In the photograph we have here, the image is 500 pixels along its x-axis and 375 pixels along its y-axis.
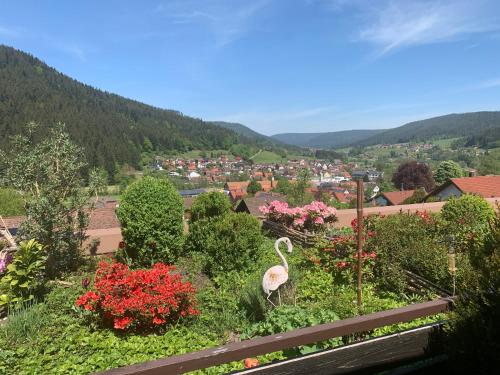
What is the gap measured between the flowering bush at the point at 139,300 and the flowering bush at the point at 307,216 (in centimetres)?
565

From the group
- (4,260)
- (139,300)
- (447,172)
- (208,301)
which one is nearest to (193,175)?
(447,172)

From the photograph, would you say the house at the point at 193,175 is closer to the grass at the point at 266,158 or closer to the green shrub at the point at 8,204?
the grass at the point at 266,158

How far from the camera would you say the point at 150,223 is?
325 inches

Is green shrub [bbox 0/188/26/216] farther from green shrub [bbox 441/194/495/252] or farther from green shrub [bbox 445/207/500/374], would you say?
green shrub [bbox 445/207/500/374]

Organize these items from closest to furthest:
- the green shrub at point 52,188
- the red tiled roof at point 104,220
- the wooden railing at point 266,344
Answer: the wooden railing at point 266,344
the green shrub at point 52,188
the red tiled roof at point 104,220

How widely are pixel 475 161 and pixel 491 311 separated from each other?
13171 cm

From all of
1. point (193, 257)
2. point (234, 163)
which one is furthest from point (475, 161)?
point (193, 257)

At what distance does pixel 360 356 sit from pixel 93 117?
430 feet

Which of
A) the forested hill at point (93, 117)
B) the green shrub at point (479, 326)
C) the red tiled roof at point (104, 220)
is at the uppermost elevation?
the forested hill at point (93, 117)

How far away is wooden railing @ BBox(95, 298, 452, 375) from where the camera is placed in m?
1.80

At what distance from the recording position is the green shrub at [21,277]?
225 inches

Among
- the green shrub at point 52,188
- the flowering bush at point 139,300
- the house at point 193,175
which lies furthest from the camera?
the house at point 193,175

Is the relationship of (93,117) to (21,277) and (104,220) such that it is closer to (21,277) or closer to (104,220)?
(104,220)

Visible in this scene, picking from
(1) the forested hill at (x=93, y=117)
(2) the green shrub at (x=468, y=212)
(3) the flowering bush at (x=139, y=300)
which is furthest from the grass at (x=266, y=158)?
(3) the flowering bush at (x=139, y=300)
